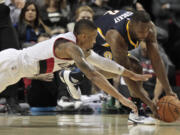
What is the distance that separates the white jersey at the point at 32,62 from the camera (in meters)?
4.43

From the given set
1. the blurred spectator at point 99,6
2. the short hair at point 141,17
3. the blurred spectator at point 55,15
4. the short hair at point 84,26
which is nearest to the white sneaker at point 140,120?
the short hair at point 141,17

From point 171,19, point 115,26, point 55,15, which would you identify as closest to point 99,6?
point 55,15

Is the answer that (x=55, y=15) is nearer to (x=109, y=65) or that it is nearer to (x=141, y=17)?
(x=141, y=17)

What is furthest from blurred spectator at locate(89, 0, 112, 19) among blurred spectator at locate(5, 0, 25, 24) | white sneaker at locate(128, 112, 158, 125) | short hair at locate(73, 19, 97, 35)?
short hair at locate(73, 19, 97, 35)

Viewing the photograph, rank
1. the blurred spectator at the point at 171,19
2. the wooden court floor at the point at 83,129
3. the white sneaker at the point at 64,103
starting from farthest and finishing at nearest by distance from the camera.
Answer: the blurred spectator at the point at 171,19 → the white sneaker at the point at 64,103 → the wooden court floor at the point at 83,129

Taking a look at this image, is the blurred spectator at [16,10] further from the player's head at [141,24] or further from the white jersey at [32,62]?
the white jersey at [32,62]

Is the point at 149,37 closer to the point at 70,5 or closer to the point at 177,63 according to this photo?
the point at 70,5

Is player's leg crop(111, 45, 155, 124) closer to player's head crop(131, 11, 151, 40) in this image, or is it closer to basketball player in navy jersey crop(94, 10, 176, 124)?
basketball player in navy jersey crop(94, 10, 176, 124)

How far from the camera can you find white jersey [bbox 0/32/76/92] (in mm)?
4426

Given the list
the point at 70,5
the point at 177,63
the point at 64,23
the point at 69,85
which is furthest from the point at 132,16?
the point at 177,63

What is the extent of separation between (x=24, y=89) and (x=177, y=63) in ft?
15.7

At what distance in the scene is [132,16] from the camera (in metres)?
5.15

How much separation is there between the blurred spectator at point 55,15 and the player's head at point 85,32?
161 inches

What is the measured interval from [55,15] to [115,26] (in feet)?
12.5
